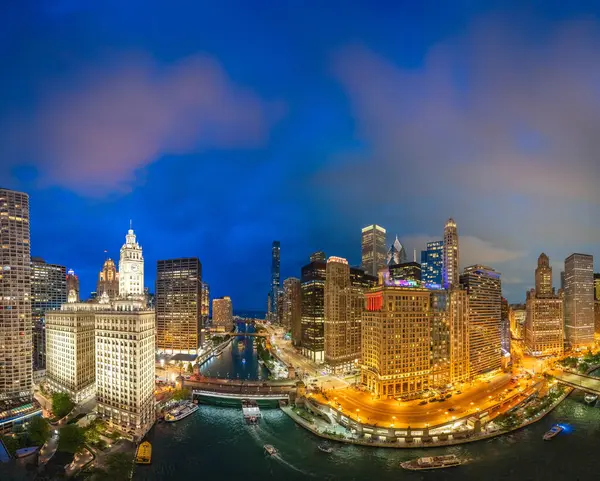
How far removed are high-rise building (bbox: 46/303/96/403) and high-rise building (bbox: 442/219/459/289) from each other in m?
148

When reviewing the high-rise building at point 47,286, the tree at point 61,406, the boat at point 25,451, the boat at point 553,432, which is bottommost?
the boat at point 553,432

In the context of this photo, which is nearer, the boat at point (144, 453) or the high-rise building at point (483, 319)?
the boat at point (144, 453)

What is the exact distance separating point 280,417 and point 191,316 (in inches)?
4155

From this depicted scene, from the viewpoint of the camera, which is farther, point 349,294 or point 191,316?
point 191,316

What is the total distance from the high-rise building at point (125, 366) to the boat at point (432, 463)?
53284 mm

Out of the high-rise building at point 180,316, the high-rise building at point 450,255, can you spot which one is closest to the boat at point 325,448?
the high-rise building at point 180,316

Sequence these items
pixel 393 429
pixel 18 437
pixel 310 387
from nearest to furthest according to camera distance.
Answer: pixel 18 437 → pixel 393 429 → pixel 310 387

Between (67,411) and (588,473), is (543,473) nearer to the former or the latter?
(588,473)

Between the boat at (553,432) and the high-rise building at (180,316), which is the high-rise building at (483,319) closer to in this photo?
the boat at (553,432)

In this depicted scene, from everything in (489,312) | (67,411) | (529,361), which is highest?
(489,312)

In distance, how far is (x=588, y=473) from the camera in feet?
233

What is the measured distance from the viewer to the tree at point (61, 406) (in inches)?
3415

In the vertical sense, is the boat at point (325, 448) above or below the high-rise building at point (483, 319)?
below

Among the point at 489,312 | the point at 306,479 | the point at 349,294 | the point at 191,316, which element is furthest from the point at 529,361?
the point at 191,316
